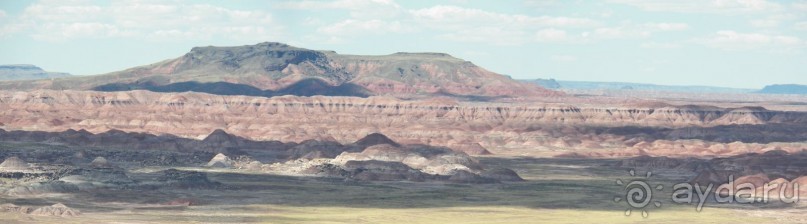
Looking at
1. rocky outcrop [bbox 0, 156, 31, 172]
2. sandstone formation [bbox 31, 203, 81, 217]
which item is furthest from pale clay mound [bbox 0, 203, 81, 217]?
rocky outcrop [bbox 0, 156, 31, 172]

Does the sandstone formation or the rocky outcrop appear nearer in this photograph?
the sandstone formation

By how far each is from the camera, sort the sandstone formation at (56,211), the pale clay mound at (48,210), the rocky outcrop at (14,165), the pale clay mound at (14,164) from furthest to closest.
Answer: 1. the pale clay mound at (14,164)
2. the rocky outcrop at (14,165)
3. the pale clay mound at (48,210)
4. the sandstone formation at (56,211)

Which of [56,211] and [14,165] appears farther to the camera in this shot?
[14,165]

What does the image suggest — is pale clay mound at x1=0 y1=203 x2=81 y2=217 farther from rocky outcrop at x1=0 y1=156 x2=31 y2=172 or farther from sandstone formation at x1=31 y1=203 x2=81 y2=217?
rocky outcrop at x1=0 y1=156 x2=31 y2=172

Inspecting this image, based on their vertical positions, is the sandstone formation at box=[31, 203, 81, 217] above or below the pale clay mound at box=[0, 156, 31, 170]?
below

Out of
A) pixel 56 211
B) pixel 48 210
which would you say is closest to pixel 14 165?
pixel 48 210

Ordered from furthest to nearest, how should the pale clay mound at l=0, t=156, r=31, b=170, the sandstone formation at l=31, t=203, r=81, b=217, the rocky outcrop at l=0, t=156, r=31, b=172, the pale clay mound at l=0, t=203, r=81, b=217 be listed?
the pale clay mound at l=0, t=156, r=31, b=170 → the rocky outcrop at l=0, t=156, r=31, b=172 → the pale clay mound at l=0, t=203, r=81, b=217 → the sandstone formation at l=31, t=203, r=81, b=217

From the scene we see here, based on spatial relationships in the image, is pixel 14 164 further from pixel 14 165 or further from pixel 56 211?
pixel 56 211

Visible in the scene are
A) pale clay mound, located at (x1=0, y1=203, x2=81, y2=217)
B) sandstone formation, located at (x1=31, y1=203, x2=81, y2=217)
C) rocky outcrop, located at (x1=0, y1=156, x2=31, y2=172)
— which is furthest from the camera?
rocky outcrop, located at (x1=0, y1=156, x2=31, y2=172)

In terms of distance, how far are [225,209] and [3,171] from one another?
49.2 metres

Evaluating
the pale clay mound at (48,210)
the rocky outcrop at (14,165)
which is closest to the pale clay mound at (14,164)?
the rocky outcrop at (14,165)

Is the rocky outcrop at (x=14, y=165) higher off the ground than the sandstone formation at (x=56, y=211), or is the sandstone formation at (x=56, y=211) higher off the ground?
the rocky outcrop at (x=14, y=165)

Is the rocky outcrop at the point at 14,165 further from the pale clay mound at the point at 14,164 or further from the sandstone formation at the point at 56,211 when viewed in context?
the sandstone formation at the point at 56,211

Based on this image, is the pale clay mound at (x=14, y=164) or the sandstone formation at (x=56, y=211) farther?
the pale clay mound at (x=14, y=164)
